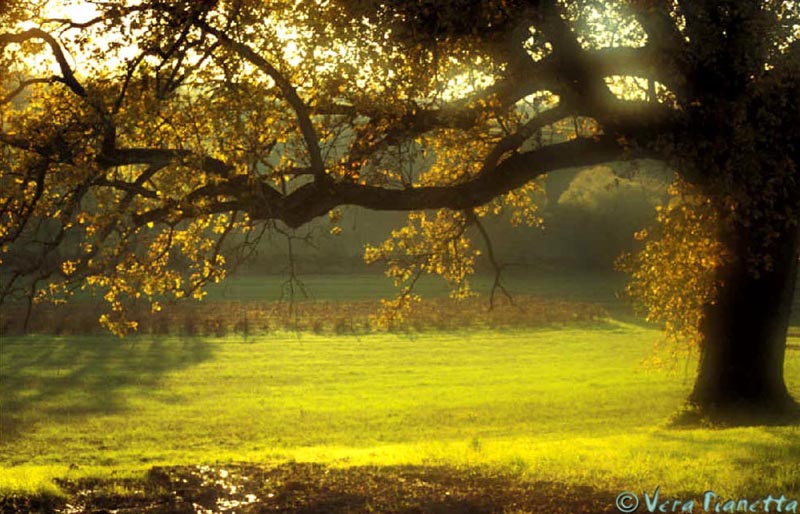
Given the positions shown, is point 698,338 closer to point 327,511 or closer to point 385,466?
point 385,466

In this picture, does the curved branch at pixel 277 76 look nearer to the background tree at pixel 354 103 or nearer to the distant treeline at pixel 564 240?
the background tree at pixel 354 103

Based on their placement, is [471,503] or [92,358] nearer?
[471,503]

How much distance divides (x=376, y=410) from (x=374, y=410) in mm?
Result: 59

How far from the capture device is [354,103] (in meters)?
14.7

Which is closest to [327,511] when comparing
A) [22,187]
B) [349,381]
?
[22,187]

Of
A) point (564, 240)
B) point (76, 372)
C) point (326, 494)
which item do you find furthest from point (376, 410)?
point (564, 240)

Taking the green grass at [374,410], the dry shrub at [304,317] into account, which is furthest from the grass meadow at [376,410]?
the dry shrub at [304,317]

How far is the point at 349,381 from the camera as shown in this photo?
108ft

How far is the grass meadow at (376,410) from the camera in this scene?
13.6m

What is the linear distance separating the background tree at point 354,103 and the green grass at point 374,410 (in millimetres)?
4002

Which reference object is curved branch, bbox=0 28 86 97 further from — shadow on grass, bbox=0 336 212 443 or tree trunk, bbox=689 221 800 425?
tree trunk, bbox=689 221 800 425

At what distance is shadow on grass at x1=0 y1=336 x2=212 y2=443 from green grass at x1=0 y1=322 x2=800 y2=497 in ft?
0.34

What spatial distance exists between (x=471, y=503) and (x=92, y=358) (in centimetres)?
2857

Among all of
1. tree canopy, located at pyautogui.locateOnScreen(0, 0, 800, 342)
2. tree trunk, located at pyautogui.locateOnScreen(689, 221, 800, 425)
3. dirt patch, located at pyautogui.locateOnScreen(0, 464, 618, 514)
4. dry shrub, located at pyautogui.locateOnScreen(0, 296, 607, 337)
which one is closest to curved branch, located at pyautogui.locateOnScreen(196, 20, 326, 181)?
tree canopy, located at pyautogui.locateOnScreen(0, 0, 800, 342)
